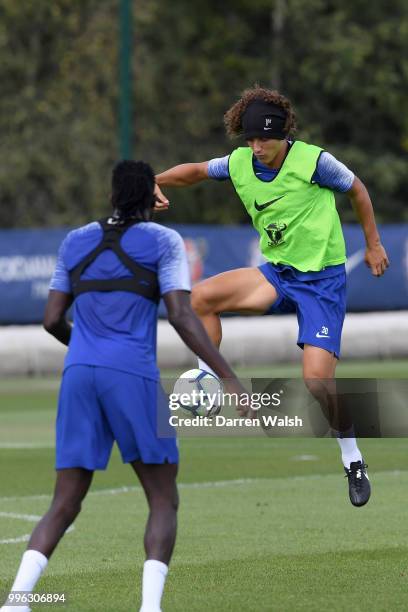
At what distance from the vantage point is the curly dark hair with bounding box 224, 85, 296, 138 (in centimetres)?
952

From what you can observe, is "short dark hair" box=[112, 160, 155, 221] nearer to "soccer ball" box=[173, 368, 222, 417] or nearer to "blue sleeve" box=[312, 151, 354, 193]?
"soccer ball" box=[173, 368, 222, 417]

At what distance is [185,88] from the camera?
4512 centimetres

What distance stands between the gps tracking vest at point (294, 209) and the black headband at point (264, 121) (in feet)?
0.86

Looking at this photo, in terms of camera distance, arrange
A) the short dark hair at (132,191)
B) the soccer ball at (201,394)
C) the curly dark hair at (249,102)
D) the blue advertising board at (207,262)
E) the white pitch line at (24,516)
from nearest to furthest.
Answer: the short dark hair at (132,191) → the soccer ball at (201,394) → the curly dark hair at (249,102) → the white pitch line at (24,516) → the blue advertising board at (207,262)

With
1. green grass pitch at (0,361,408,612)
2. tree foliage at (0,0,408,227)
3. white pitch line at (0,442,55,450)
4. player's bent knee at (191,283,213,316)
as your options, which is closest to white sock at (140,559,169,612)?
green grass pitch at (0,361,408,612)

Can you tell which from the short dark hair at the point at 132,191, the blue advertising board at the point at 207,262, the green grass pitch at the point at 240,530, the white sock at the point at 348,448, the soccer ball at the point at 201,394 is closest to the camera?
the short dark hair at the point at 132,191

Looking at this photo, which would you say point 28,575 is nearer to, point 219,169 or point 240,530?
point 219,169

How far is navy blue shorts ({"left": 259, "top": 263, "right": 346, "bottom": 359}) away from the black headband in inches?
36.2

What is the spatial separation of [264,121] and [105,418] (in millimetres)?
3131

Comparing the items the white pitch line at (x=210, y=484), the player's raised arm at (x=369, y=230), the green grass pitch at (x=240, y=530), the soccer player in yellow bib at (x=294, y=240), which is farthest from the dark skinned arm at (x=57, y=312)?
the white pitch line at (x=210, y=484)

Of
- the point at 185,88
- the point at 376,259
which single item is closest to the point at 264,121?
the point at 376,259

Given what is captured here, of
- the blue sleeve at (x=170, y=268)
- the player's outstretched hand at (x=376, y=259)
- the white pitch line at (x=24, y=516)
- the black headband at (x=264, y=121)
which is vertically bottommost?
the white pitch line at (x=24, y=516)

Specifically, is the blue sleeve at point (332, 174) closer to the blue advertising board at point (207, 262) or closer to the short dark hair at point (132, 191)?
the short dark hair at point (132, 191)

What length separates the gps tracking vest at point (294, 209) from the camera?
31.7ft
